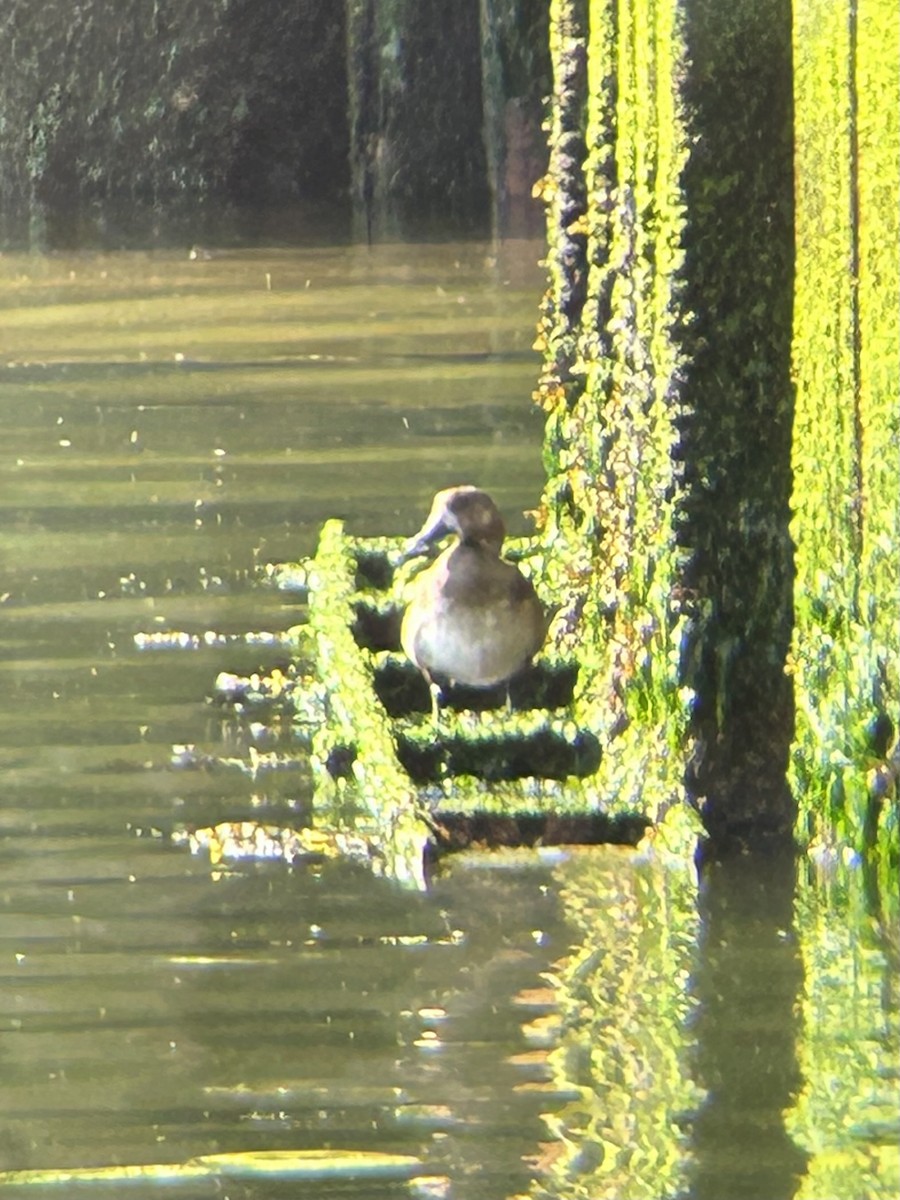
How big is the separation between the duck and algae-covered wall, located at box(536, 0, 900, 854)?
209 mm

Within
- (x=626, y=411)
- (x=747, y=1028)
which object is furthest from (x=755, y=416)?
(x=747, y=1028)

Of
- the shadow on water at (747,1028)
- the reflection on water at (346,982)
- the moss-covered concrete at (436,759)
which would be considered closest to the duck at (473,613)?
the moss-covered concrete at (436,759)

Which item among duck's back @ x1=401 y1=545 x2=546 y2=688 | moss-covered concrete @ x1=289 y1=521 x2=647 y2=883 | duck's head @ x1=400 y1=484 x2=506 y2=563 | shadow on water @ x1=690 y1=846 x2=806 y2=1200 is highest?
duck's head @ x1=400 y1=484 x2=506 y2=563

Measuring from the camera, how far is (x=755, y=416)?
506cm

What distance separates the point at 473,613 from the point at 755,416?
0.86 m

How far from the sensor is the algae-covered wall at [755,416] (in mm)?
4629

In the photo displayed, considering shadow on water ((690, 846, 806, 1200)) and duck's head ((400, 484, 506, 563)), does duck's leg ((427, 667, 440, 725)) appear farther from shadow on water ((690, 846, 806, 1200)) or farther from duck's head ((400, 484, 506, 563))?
shadow on water ((690, 846, 806, 1200))

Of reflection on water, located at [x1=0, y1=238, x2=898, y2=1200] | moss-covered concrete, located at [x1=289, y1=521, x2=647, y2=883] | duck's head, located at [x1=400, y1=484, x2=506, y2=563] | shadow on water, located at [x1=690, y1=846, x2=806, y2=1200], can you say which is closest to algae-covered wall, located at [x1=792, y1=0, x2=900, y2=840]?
shadow on water, located at [x1=690, y1=846, x2=806, y2=1200]

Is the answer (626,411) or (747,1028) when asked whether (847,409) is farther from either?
(747,1028)

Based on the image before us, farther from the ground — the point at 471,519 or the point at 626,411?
the point at 626,411

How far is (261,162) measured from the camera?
76.2ft

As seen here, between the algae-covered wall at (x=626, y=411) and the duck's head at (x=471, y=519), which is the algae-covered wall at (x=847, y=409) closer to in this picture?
the algae-covered wall at (x=626, y=411)

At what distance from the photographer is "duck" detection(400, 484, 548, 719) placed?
18.4 feet

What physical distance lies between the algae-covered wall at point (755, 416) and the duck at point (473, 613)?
0.68 feet
